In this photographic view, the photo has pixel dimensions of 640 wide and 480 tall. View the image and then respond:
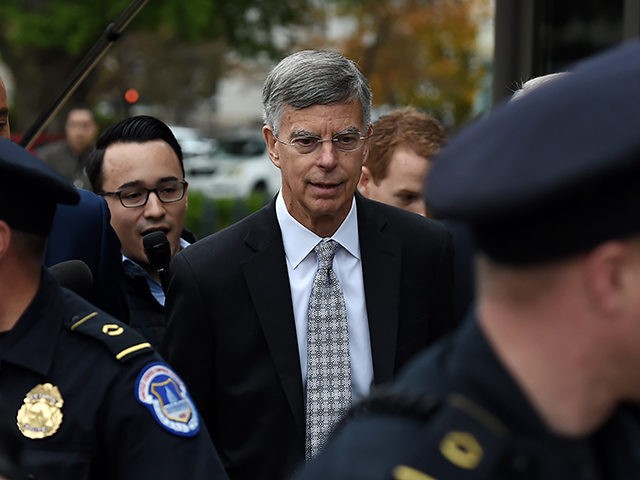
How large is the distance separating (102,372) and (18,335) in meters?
0.21

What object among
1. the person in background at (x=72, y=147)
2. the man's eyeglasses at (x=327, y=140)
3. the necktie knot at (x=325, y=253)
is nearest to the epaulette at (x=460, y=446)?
the necktie knot at (x=325, y=253)

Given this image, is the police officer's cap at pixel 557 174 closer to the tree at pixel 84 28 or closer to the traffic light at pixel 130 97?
the traffic light at pixel 130 97

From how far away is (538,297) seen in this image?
5.69ft

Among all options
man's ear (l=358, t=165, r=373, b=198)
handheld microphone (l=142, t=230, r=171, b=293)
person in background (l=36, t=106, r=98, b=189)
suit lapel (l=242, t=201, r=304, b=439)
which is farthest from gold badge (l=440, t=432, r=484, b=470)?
person in background (l=36, t=106, r=98, b=189)

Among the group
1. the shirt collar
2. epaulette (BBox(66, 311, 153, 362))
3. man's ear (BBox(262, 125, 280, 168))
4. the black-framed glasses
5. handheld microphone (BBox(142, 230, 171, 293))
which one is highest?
man's ear (BBox(262, 125, 280, 168))

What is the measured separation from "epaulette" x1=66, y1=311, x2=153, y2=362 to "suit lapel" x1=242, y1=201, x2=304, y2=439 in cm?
94

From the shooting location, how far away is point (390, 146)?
228 inches

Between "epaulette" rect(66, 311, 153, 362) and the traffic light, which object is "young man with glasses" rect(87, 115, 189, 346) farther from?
"epaulette" rect(66, 311, 153, 362)

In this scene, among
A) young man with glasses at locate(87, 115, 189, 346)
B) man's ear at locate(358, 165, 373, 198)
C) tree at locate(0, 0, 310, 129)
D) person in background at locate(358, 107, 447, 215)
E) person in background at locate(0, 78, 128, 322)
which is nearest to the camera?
person in background at locate(0, 78, 128, 322)

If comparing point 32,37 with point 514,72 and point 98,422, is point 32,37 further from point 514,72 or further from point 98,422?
point 98,422

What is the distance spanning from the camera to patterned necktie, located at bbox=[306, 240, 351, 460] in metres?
3.99

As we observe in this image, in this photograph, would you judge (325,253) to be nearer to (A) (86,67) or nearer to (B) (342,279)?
(B) (342,279)

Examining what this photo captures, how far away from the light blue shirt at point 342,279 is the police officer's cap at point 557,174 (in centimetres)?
232

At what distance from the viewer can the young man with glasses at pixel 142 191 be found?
514 cm
